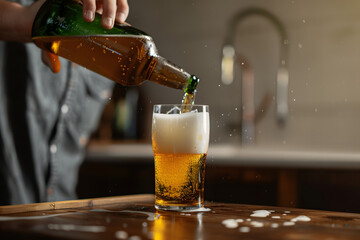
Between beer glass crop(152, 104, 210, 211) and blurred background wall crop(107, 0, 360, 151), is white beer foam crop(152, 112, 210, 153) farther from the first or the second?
blurred background wall crop(107, 0, 360, 151)

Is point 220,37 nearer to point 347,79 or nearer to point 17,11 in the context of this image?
point 347,79

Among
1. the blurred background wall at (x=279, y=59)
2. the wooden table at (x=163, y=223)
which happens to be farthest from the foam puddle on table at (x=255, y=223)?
the blurred background wall at (x=279, y=59)

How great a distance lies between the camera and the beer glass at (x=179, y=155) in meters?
0.86

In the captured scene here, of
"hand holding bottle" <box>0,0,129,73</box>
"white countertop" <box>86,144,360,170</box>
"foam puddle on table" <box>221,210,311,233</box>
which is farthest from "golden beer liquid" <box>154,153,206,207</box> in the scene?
"white countertop" <box>86,144,360,170</box>

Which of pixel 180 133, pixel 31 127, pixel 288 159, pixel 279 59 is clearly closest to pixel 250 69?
pixel 279 59

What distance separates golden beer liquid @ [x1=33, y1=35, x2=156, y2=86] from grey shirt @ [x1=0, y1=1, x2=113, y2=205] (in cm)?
51

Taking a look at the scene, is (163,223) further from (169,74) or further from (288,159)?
(288,159)

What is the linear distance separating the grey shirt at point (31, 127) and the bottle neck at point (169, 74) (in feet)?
1.96

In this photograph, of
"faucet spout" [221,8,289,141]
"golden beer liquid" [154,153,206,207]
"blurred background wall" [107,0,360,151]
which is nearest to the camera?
"golden beer liquid" [154,153,206,207]

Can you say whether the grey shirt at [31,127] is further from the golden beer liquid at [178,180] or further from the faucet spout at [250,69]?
the faucet spout at [250,69]

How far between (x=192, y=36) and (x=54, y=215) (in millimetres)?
2248

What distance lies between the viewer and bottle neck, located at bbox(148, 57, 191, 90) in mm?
929

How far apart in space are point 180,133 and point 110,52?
0.22 meters

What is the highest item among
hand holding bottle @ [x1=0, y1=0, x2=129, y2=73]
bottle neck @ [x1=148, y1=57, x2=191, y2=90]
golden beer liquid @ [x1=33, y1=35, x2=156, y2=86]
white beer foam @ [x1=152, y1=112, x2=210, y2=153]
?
hand holding bottle @ [x1=0, y1=0, x2=129, y2=73]
